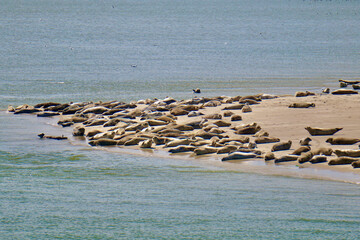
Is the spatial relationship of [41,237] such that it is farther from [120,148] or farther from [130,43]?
[130,43]

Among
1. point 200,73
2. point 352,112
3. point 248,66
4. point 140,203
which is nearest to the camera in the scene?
point 140,203

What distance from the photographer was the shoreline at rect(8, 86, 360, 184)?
14586 millimetres

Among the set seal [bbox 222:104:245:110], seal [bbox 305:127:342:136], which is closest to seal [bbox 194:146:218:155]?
seal [bbox 305:127:342:136]

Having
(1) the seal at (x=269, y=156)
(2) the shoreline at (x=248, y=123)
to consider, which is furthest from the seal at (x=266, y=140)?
(1) the seal at (x=269, y=156)

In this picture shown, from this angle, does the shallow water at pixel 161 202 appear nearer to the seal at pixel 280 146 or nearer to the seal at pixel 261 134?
the seal at pixel 280 146

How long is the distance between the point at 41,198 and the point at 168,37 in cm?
5832

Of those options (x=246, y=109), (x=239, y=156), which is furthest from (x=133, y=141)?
(x=246, y=109)

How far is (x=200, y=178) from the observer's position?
13789 mm

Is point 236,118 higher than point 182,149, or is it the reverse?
point 236,118

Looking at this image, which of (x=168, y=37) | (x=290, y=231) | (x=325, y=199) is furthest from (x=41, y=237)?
(x=168, y=37)

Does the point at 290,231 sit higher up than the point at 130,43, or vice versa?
the point at 130,43

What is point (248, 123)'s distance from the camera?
758 inches

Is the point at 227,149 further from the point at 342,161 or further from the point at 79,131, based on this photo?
the point at 79,131

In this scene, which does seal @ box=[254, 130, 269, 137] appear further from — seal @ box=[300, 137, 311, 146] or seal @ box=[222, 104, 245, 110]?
seal @ box=[222, 104, 245, 110]
